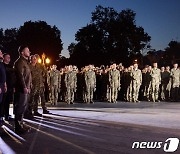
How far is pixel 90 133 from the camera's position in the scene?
9961 millimetres

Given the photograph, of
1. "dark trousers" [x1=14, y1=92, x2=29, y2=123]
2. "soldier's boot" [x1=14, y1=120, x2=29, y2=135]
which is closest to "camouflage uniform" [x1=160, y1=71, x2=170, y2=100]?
"dark trousers" [x1=14, y1=92, x2=29, y2=123]

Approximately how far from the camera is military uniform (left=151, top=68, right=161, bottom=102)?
71.2 ft

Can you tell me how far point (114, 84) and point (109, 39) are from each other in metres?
28.1

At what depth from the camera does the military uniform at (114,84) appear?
69.8 feet

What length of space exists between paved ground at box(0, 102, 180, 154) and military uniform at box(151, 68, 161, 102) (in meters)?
8.15

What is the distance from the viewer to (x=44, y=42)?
6206cm

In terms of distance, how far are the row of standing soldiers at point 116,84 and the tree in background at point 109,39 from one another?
24225mm

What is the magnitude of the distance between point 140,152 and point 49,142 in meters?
2.35

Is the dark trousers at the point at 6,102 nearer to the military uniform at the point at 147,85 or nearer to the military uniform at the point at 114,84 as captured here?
the military uniform at the point at 114,84

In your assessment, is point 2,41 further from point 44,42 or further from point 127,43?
point 127,43

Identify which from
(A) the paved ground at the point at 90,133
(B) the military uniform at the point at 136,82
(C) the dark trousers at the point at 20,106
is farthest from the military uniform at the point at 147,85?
(C) the dark trousers at the point at 20,106

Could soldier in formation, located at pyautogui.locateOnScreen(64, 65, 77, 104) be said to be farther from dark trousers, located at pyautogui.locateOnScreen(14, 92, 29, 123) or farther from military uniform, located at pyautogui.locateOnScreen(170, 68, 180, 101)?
dark trousers, located at pyautogui.locateOnScreen(14, 92, 29, 123)

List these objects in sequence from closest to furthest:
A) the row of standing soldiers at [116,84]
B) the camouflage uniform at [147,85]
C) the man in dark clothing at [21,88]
A: 1. the man in dark clothing at [21,88]
2. the row of standing soldiers at [116,84]
3. the camouflage uniform at [147,85]

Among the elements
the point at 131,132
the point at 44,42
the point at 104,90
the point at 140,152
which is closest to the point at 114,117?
the point at 131,132
